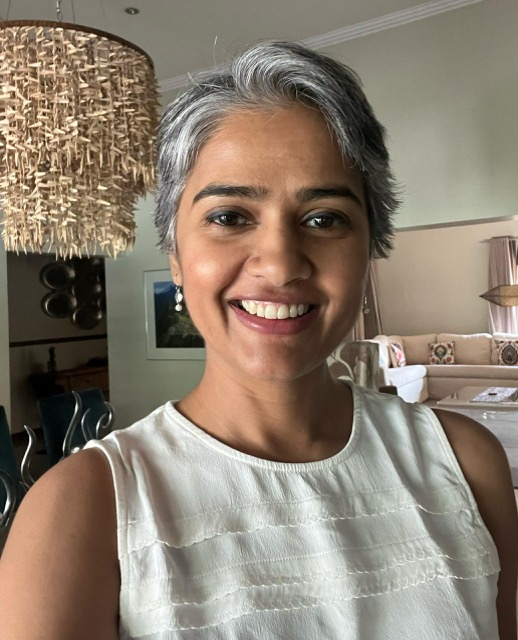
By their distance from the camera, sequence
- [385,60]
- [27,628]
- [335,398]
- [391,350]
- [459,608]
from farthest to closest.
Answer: [391,350]
[385,60]
[335,398]
[459,608]
[27,628]

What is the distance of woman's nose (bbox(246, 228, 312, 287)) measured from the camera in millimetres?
605

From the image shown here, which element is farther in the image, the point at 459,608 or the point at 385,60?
the point at 385,60

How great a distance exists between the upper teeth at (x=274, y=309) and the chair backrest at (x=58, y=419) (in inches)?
102

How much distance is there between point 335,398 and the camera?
784mm

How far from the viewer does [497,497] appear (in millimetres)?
736

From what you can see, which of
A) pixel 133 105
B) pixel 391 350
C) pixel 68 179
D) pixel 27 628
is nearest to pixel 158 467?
pixel 27 628

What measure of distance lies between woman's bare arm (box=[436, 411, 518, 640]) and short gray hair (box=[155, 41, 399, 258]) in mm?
384

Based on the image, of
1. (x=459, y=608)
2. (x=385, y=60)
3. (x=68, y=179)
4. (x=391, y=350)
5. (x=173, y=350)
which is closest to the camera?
(x=459, y=608)

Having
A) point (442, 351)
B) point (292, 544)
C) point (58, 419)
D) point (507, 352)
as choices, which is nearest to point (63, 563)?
point (292, 544)

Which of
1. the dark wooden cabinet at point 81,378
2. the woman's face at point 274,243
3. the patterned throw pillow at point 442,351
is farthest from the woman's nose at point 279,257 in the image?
the dark wooden cabinet at point 81,378

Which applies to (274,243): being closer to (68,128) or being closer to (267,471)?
(267,471)

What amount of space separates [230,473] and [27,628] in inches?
10.0

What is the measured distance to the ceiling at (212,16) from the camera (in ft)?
9.33

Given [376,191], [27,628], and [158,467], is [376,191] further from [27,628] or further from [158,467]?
[27,628]
